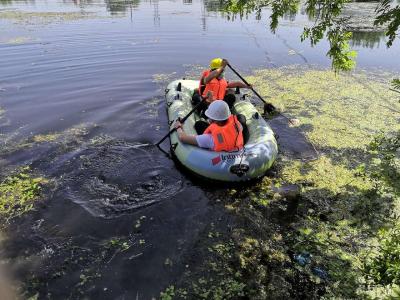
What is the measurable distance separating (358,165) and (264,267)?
11.6 ft

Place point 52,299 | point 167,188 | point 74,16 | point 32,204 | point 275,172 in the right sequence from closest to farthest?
point 52,299 → point 32,204 → point 167,188 → point 275,172 → point 74,16

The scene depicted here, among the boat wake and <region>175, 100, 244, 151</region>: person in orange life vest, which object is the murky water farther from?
<region>175, 100, 244, 151</region>: person in orange life vest

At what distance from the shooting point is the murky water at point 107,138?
4.68 m

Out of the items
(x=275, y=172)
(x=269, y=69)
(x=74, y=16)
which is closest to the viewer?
(x=275, y=172)

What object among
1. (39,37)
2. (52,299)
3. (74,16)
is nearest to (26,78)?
(39,37)

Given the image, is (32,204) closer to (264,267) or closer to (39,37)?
(264,267)

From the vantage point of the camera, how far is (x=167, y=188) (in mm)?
6250

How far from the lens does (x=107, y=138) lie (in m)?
7.95

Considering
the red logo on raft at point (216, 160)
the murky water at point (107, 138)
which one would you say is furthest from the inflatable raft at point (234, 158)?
the murky water at point (107, 138)

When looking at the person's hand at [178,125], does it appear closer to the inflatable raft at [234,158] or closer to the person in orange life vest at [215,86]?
the inflatable raft at [234,158]

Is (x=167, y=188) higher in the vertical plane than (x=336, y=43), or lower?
lower

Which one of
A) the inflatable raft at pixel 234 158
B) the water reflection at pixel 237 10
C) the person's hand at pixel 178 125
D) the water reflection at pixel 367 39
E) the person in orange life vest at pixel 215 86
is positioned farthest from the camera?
the water reflection at pixel 367 39

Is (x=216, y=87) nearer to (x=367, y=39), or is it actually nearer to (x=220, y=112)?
(x=220, y=112)

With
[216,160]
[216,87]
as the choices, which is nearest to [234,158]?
[216,160]
